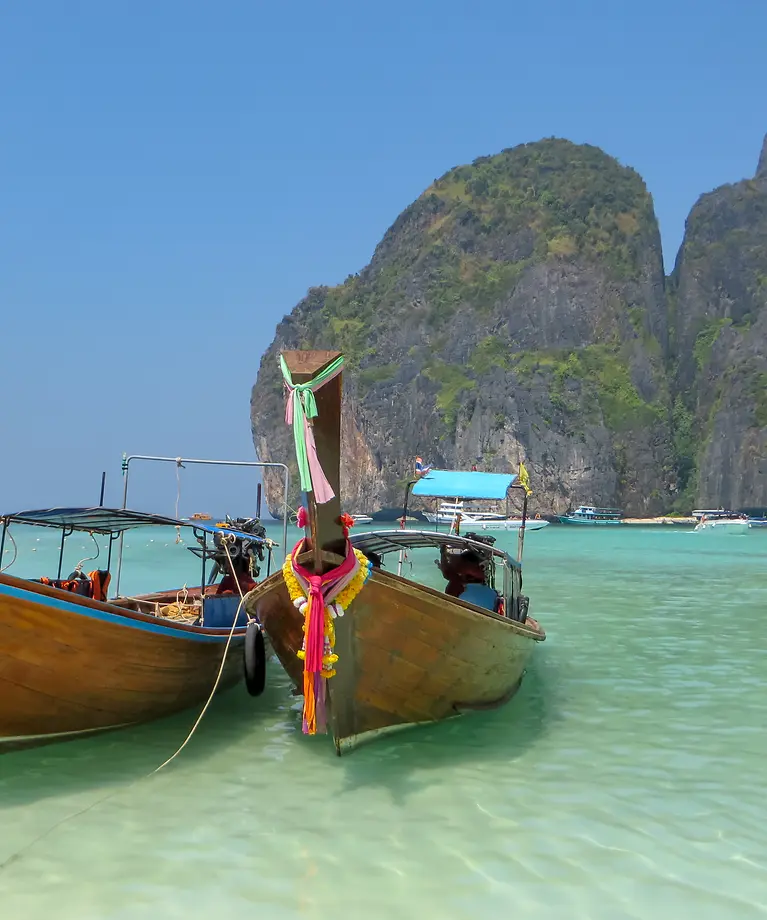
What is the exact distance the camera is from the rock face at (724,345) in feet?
269

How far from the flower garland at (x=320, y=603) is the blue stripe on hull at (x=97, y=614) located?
1674mm

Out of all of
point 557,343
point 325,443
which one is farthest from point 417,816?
point 557,343

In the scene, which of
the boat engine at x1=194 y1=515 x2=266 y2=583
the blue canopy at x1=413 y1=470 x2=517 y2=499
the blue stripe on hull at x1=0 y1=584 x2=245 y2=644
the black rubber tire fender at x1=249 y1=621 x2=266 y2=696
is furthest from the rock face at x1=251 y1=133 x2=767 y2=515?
the blue stripe on hull at x1=0 y1=584 x2=245 y2=644

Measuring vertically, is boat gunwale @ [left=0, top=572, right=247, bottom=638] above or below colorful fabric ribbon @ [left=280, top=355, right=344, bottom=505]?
below

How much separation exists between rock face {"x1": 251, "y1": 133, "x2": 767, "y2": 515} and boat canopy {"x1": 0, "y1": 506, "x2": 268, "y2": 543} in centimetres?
7640

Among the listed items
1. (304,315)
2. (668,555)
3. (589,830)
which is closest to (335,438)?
(589,830)

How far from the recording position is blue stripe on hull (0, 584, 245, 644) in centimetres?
654

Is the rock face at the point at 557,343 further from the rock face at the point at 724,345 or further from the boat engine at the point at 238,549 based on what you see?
the boat engine at the point at 238,549

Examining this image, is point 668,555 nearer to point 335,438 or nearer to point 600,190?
point 335,438

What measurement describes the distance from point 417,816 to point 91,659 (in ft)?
10.3

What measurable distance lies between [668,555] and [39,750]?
35075 millimetres

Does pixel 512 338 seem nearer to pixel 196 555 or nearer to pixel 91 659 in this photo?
pixel 196 555

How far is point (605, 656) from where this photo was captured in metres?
12.6

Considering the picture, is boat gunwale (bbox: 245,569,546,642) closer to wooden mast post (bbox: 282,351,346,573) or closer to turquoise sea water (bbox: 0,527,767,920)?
wooden mast post (bbox: 282,351,346,573)
